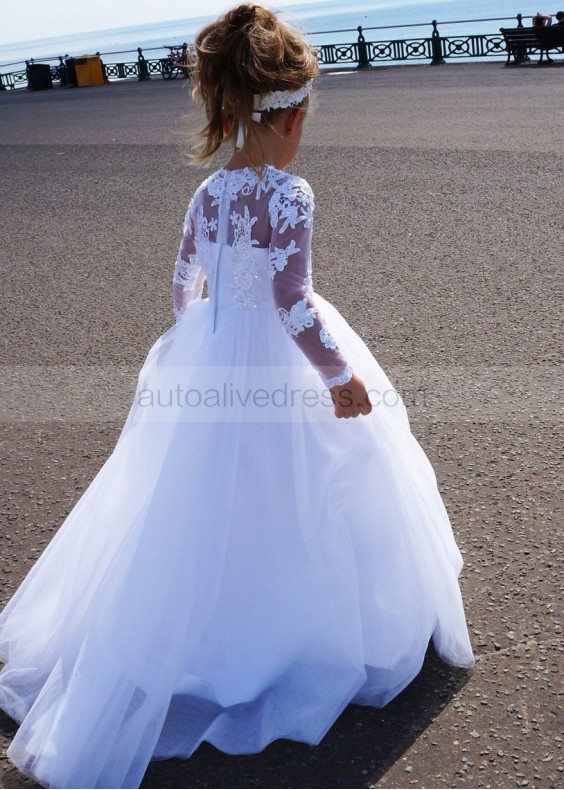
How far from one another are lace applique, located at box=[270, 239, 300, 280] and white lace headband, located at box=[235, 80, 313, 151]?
0.36 meters

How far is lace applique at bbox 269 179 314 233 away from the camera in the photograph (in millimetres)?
2246

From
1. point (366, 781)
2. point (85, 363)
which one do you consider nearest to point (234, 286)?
point (366, 781)

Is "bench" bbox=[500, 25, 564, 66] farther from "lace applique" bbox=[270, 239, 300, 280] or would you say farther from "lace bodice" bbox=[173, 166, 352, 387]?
"lace applique" bbox=[270, 239, 300, 280]

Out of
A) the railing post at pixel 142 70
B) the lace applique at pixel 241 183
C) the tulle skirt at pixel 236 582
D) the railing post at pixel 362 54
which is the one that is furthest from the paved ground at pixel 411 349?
the railing post at pixel 142 70

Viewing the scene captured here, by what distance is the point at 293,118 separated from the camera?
2.33 metres

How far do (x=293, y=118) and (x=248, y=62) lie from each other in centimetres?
20

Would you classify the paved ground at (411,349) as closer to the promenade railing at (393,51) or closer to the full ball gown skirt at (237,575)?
the full ball gown skirt at (237,575)

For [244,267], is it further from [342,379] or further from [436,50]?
[436,50]

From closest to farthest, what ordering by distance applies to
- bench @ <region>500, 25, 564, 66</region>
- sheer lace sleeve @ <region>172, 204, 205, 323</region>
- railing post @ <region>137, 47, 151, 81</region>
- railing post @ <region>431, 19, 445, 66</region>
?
sheer lace sleeve @ <region>172, 204, 205, 323</region>
bench @ <region>500, 25, 564, 66</region>
railing post @ <region>431, 19, 445, 66</region>
railing post @ <region>137, 47, 151, 81</region>

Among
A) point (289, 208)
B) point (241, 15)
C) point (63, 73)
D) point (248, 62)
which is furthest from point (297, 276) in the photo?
point (63, 73)

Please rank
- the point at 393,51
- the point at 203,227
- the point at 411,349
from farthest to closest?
the point at 393,51, the point at 411,349, the point at 203,227

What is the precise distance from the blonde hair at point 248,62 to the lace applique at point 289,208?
6.0 inches

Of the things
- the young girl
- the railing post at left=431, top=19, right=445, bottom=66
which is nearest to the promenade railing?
the railing post at left=431, top=19, right=445, bottom=66

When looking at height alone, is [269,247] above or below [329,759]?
above
